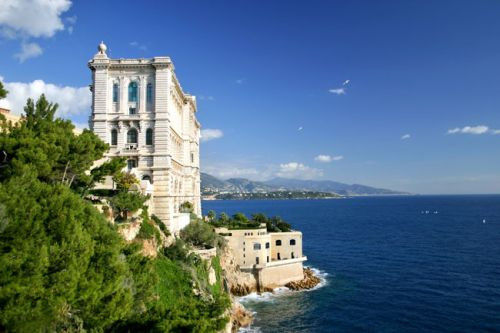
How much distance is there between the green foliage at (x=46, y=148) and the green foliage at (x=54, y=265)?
3.04 meters

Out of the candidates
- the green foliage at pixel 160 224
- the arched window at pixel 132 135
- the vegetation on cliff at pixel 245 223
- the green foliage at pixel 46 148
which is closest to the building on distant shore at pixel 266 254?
the vegetation on cliff at pixel 245 223

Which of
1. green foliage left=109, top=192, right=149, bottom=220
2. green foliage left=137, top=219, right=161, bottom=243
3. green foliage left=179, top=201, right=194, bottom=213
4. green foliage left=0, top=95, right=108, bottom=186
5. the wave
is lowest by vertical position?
the wave

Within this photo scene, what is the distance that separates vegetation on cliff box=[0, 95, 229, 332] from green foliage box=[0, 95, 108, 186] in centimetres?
7

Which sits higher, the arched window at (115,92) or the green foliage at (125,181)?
the arched window at (115,92)

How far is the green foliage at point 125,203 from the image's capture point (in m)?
34.1

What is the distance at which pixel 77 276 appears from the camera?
1706 cm

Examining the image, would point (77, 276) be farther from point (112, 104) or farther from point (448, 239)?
point (448, 239)

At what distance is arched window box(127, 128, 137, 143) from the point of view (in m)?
43.9

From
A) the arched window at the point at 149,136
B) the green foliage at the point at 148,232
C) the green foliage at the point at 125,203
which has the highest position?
the arched window at the point at 149,136

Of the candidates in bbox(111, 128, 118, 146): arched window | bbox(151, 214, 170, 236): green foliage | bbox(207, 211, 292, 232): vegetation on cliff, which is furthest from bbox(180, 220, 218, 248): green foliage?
bbox(207, 211, 292, 232): vegetation on cliff

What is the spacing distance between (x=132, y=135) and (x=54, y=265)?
28.9 meters

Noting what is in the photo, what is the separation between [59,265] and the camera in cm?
1666

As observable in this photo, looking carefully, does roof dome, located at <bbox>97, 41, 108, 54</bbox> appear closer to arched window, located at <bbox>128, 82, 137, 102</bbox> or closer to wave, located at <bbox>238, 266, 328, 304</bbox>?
arched window, located at <bbox>128, 82, 137, 102</bbox>

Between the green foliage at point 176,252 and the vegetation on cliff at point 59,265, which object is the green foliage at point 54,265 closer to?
the vegetation on cliff at point 59,265
